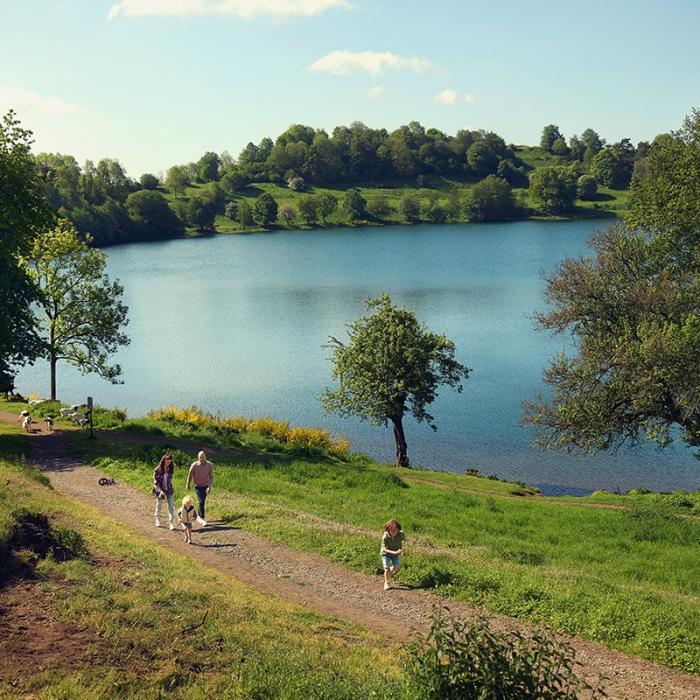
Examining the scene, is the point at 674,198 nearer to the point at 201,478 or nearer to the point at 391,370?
the point at 391,370

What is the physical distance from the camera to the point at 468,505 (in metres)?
29.9

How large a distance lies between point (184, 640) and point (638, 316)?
92.8 ft

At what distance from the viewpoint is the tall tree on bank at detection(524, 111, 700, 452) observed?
105 feet

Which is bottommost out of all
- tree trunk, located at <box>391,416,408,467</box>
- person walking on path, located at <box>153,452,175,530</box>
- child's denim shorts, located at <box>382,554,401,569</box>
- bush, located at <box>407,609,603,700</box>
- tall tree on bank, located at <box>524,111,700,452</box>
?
tree trunk, located at <box>391,416,408,467</box>

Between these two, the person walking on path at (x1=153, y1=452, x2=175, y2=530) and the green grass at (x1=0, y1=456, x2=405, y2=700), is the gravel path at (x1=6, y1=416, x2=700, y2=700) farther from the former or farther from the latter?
the green grass at (x1=0, y1=456, x2=405, y2=700)

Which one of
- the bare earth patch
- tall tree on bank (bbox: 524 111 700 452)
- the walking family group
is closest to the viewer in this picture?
the bare earth patch

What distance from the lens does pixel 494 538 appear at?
2517 cm

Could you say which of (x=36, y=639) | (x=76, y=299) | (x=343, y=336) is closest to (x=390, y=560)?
(x=36, y=639)

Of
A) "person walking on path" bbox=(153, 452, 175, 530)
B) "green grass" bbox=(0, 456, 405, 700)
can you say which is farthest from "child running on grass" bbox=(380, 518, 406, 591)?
"person walking on path" bbox=(153, 452, 175, 530)

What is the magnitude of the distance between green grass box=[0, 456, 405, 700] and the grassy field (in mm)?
4743

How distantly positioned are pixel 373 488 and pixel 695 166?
22.3m

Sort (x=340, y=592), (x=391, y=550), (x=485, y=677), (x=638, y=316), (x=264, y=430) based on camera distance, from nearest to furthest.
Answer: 1. (x=485, y=677)
2. (x=340, y=592)
3. (x=391, y=550)
4. (x=638, y=316)
5. (x=264, y=430)

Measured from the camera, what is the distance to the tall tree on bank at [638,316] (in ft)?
105

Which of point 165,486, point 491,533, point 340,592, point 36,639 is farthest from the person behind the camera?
point 491,533
